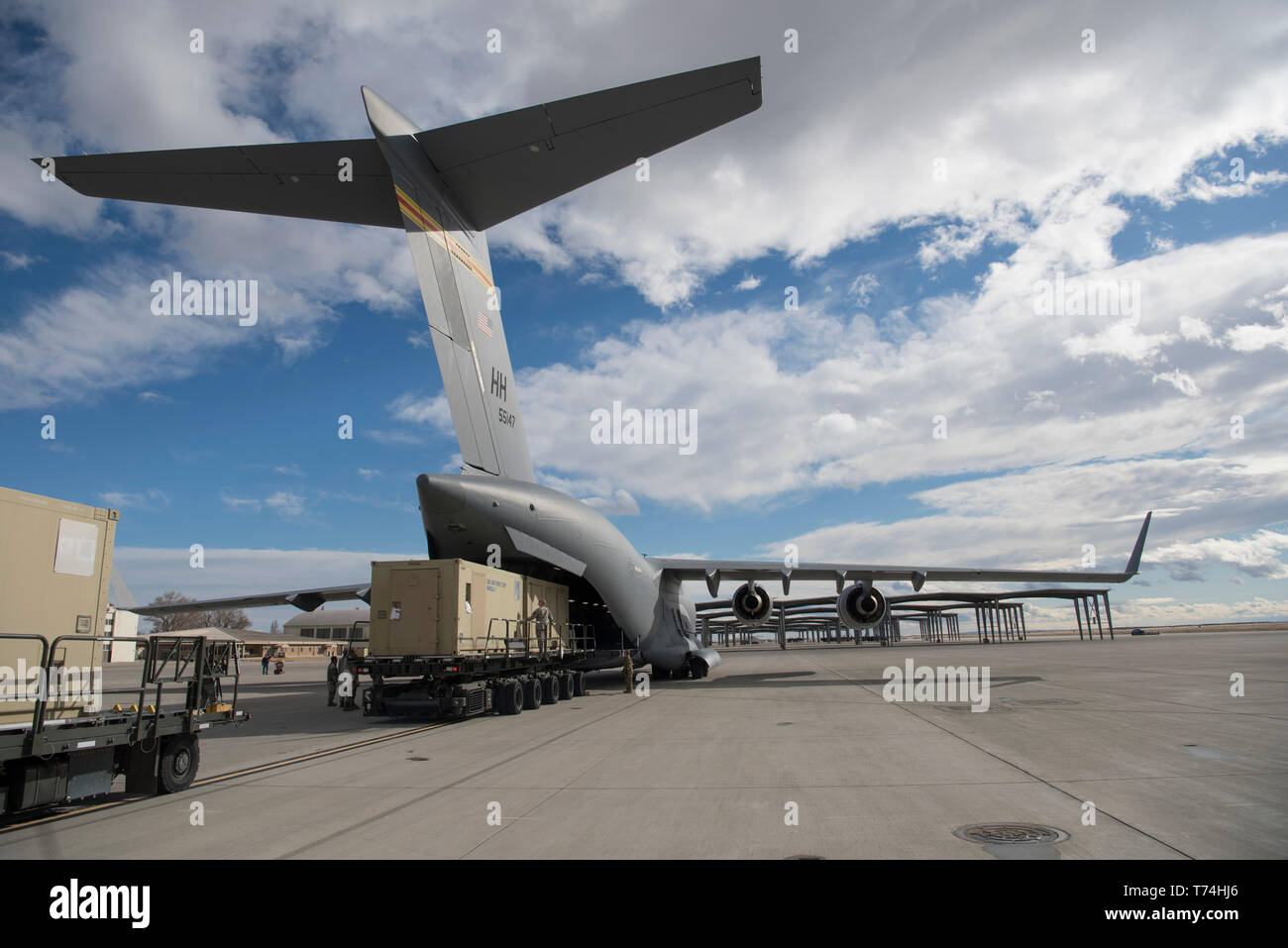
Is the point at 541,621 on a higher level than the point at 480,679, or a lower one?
higher

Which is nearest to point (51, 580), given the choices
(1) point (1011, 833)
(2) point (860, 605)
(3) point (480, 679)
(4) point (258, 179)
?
(4) point (258, 179)

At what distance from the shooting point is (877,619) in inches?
857

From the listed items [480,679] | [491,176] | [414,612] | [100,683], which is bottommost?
[480,679]

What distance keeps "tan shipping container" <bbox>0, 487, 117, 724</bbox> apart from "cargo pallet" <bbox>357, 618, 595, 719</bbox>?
6.15 metres

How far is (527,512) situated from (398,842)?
383 inches

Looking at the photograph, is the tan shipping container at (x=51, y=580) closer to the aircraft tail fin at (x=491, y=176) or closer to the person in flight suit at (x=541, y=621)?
the aircraft tail fin at (x=491, y=176)

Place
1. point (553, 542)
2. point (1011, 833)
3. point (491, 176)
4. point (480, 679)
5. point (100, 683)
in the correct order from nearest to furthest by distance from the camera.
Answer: point (1011, 833)
point (100, 683)
point (491, 176)
point (480, 679)
point (553, 542)

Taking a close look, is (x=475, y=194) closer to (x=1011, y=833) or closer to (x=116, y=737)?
(x=116, y=737)

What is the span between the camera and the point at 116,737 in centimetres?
641

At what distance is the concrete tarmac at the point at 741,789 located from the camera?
16.1 feet

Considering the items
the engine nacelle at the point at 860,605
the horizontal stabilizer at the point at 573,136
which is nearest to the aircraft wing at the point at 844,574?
the engine nacelle at the point at 860,605

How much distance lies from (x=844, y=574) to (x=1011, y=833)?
680 inches
